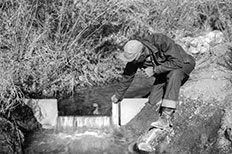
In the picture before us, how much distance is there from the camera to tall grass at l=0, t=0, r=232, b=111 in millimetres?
5598

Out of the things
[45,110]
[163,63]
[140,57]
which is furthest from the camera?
[45,110]

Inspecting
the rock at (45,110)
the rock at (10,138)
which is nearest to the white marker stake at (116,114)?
the rock at (45,110)

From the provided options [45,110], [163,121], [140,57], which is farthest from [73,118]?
[140,57]

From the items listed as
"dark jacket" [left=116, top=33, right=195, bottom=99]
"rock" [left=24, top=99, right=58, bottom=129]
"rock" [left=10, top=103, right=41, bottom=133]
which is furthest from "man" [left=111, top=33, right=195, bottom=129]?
"rock" [left=10, top=103, right=41, bottom=133]

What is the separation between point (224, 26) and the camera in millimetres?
7883

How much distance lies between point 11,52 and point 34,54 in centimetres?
57

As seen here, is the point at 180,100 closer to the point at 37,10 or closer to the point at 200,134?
the point at 200,134

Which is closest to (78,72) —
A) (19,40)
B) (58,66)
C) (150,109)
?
(58,66)

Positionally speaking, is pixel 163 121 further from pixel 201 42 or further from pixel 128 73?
pixel 201 42

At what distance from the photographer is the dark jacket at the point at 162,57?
4.12m

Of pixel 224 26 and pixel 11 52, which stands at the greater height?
pixel 224 26

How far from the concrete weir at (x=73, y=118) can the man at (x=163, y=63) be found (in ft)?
2.04

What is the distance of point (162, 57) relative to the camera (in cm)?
427

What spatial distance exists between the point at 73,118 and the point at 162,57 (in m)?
1.70
